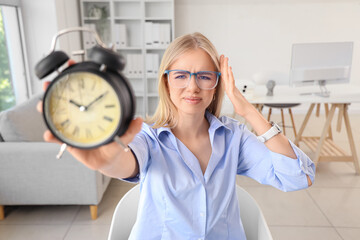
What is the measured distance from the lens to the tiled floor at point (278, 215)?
2.27 metres

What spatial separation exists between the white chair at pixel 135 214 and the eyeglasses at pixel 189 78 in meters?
0.55

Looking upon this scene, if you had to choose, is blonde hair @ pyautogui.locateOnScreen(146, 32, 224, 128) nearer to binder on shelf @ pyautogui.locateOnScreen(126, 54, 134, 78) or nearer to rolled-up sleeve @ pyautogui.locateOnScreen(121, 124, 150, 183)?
rolled-up sleeve @ pyautogui.locateOnScreen(121, 124, 150, 183)

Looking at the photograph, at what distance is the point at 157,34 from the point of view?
490cm

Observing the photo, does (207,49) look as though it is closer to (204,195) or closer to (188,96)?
(188,96)

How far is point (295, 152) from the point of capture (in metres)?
1.07

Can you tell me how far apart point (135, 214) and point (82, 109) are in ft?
2.78

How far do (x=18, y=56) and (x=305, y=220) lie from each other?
12.5 ft

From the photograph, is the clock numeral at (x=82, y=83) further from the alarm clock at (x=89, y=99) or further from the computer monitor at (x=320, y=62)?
the computer monitor at (x=320, y=62)

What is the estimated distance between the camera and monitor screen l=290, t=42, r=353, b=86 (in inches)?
122

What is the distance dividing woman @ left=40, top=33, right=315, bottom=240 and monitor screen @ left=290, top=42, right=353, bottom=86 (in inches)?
89.3

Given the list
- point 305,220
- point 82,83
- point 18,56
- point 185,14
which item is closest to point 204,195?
point 82,83

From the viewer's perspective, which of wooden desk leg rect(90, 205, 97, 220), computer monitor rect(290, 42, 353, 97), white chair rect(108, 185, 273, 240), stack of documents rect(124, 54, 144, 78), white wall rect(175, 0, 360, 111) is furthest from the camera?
white wall rect(175, 0, 360, 111)

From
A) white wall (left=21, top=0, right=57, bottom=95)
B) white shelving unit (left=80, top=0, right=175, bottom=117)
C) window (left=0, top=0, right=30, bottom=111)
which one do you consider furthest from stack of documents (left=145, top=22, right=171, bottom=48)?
window (left=0, top=0, right=30, bottom=111)

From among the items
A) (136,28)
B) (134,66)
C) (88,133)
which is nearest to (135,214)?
(88,133)
